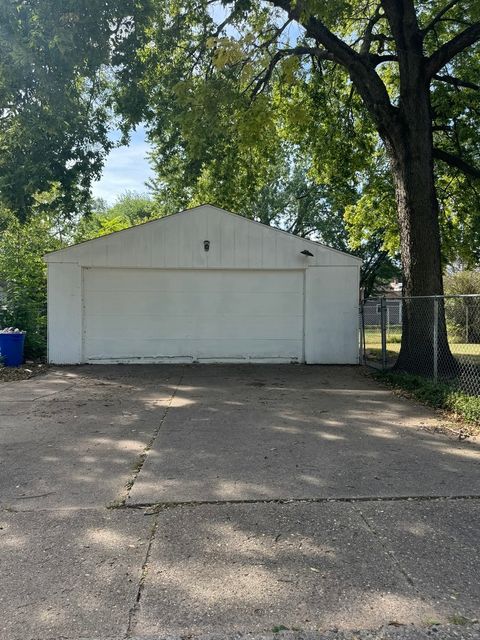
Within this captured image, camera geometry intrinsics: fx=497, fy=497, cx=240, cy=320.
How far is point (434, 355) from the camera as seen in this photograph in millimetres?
8438

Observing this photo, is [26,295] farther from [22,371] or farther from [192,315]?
[192,315]

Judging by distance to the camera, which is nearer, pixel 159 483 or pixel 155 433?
pixel 159 483

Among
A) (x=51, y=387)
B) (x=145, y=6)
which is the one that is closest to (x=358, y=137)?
(x=145, y=6)

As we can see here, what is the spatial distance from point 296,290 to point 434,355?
4.68 metres

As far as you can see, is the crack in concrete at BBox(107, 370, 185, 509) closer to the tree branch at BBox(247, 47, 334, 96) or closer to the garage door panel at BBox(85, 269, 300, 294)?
the garage door panel at BBox(85, 269, 300, 294)

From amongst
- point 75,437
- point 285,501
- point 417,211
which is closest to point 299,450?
point 285,501

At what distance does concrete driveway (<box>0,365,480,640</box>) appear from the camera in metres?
2.51

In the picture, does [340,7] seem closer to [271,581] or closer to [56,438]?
[56,438]

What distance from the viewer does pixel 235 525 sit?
3.48 meters

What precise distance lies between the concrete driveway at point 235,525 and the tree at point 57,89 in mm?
5816

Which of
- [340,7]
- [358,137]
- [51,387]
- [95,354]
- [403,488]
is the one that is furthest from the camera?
[358,137]

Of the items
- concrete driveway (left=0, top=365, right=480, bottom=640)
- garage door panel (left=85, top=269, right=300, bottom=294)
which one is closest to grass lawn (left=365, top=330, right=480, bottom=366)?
garage door panel (left=85, top=269, right=300, bottom=294)

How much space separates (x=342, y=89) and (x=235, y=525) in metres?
14.2

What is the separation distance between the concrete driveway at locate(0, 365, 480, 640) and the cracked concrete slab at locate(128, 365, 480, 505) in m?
0.03
